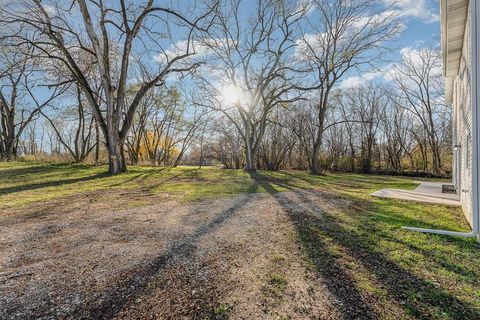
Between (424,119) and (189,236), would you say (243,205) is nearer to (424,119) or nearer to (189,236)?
(189,236)

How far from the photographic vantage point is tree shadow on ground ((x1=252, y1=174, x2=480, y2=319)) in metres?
1.57

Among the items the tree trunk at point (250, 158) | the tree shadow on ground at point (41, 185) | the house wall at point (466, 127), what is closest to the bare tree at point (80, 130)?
the tree shadow on ground at point (41, 185)

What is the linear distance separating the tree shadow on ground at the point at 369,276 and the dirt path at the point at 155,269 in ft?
0.20

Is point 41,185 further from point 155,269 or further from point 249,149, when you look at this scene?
point 249,149

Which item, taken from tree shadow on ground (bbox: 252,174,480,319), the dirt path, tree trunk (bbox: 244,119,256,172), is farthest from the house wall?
tree trunk (bbox: 244,119,256,172)

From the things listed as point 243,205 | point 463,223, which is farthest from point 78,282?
point 463,223

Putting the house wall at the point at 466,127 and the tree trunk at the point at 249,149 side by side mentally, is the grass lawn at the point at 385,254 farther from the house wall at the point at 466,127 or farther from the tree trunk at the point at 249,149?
the tree trunk at the point at 249,149

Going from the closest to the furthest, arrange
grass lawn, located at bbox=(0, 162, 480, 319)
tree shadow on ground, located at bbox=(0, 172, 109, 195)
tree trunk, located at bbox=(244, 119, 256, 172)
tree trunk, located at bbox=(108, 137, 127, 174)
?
grass lawn, located at bbox=(0, 162, 480, 319), tree shadow on ground, located at bbox=(0, 172, 109, 195), tree trunk, located at bbox=(108, 137, 127, 174), tree trunk, located at bbox=(244, 119, 256, 172)

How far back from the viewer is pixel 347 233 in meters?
3.07

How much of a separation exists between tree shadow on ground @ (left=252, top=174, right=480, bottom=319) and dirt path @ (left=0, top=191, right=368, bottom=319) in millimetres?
61

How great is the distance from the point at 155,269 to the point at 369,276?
1.75m

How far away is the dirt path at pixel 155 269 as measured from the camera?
157 cm

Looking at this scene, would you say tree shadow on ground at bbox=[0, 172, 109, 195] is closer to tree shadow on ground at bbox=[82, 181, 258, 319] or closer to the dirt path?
the dirt path

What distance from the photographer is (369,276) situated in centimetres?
200
